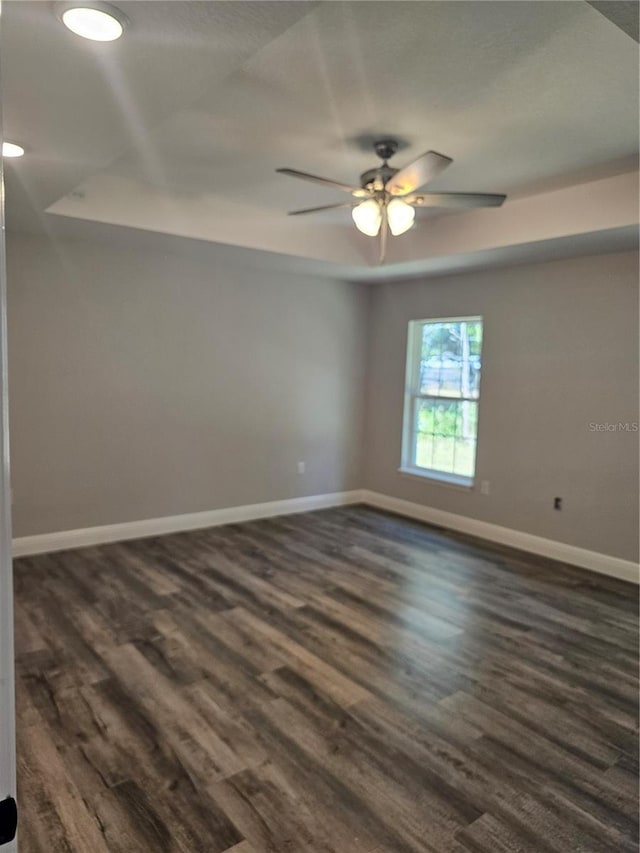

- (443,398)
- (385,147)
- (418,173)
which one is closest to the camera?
(418,173)

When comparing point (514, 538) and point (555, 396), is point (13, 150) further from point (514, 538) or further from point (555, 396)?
point (514, 538)

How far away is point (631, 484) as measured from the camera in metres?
4.23

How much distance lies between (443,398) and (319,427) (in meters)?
1.28

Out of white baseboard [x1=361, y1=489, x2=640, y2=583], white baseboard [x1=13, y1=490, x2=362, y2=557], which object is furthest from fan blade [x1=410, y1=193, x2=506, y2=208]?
white baseboard [x1=13, y1=490, x2=362, y2=557]

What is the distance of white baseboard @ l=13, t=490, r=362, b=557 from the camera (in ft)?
14.5

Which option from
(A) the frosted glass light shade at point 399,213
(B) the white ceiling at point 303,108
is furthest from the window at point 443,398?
(A) the frosted glass light shade at point 399,213

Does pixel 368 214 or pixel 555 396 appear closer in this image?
pixel 368 214

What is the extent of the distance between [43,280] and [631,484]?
454 centimetres

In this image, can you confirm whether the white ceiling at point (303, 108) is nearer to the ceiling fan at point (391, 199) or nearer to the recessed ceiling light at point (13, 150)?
the recessed ceiling light at point (13, 150)

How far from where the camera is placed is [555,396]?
4.68m

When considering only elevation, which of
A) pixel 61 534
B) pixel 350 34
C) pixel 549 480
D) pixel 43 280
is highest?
pixel 350 34

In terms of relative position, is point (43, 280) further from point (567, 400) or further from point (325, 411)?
point (567, 400)

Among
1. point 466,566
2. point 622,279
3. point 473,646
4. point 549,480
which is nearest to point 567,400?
point 549,480

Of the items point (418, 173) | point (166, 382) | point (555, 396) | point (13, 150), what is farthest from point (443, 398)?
point (13, 150)
